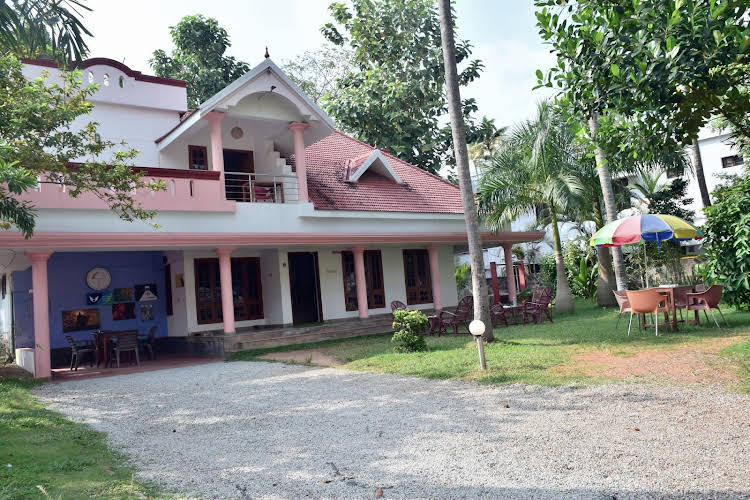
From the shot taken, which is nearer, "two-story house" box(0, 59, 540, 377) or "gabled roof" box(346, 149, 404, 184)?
"two-story house" box(0, 59, 540, 377)

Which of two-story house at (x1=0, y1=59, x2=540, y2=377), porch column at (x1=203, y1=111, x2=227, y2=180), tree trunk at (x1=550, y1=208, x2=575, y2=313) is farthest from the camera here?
tree trunk at (x1=550, y1=208, x2=575, y2=313)

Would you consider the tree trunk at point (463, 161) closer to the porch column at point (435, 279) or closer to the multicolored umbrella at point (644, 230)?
the multicolored umbrella at point (644, 230)

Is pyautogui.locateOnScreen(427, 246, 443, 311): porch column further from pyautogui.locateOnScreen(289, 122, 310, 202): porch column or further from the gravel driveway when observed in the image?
the gravel driveway

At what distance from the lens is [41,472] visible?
4871 mm

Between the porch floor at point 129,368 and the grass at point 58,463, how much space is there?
4.57m

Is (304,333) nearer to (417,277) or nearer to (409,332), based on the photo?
(409,332)

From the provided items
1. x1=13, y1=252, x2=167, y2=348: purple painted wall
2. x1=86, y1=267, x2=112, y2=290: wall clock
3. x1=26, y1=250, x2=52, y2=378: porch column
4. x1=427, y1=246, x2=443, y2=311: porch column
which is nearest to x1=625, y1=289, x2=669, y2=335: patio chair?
x1=427, y1=246, x2=443, y2=311: porch column

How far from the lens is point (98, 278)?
1567cm

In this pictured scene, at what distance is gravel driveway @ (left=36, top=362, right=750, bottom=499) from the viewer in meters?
4.05

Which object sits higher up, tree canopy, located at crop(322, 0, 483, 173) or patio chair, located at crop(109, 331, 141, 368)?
tree canopy, located at crop(322, 0, 483, 173)

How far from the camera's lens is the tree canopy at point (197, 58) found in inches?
1023

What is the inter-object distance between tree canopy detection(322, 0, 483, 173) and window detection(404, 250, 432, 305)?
698 cm

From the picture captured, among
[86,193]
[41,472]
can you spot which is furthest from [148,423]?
[86,193]

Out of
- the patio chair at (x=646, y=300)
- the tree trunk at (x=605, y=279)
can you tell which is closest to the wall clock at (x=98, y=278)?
the patio chair at (x=646, y=300)
